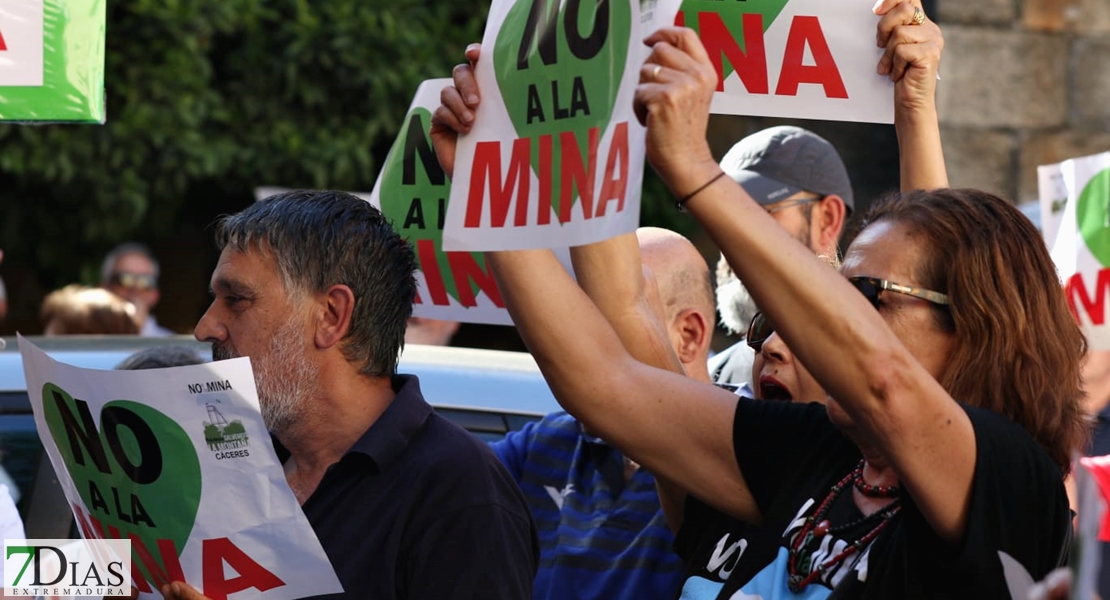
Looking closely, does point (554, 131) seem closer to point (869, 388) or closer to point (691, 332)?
point (869, 388)

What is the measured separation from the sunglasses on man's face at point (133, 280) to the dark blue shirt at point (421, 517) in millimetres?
6186

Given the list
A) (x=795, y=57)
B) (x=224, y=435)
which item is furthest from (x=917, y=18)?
(x=224, y=435)

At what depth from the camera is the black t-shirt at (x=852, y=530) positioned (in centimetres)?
202

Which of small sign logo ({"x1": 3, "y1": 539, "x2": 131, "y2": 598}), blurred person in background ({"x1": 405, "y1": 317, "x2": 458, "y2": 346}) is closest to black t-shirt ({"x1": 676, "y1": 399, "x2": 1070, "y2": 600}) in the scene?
small sign logo ({"x1": 3, "y1": 539, "x2": 131, "y2": 598})

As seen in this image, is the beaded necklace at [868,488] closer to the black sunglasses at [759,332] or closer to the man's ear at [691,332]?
the black sunglasses at [759,332]

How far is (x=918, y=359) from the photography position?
2229 millimetres

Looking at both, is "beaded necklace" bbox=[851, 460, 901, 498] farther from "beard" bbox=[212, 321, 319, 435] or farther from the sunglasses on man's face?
the sunglasses on man's face

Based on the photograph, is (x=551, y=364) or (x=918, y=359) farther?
(x=551, y=364)

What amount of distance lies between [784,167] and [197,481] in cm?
220

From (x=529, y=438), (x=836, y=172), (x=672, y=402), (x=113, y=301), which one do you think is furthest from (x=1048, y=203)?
(x=113, y=301)

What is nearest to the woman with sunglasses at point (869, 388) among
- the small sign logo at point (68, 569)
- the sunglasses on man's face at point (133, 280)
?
the small sign logo at point (68, 569)

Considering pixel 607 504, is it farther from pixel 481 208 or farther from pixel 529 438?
pixel 481 208

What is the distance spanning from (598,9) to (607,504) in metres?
1.31

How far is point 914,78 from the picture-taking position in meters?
2.76
